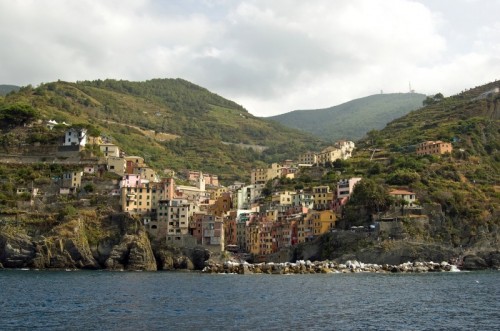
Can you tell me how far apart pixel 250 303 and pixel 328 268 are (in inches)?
1519

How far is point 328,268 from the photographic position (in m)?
85.4

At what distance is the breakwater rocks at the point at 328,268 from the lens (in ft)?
277

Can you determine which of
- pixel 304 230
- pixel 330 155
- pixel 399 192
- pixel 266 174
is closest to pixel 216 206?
pixel 266 174

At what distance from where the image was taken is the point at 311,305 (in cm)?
4722

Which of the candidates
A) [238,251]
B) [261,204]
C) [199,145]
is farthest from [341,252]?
[199,145]

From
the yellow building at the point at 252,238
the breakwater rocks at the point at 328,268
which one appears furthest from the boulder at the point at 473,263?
the yellow building at the point at 252,238

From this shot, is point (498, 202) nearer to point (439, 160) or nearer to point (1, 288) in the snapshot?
point (439, 160)

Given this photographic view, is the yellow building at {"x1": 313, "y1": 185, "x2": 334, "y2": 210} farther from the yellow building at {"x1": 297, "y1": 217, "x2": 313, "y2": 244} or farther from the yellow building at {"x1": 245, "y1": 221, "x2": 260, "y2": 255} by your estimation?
the yellow building at {"x1": 245, "y1": 221, "x2": 260, "y2": 255}

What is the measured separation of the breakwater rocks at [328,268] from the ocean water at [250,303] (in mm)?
11258

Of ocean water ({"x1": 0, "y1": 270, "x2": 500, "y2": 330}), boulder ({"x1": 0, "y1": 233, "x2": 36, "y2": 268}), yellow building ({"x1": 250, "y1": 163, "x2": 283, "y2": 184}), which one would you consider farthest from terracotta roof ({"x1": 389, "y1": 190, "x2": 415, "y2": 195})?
boulder ({"x1": 0, "y1": 233, "x2": 36, "y2": 268})

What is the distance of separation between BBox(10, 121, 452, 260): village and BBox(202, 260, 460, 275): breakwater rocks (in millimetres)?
7389

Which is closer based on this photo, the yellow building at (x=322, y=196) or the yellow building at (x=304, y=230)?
the yellow building at (x=304, y=230)

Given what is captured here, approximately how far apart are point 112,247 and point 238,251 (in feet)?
74.4

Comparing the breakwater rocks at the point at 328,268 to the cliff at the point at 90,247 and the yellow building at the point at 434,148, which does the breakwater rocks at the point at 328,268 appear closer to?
the cliff at the point at 90,247
